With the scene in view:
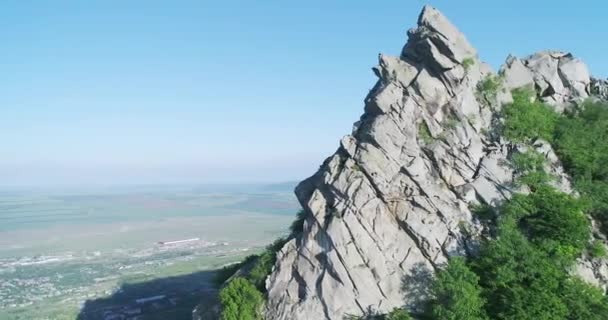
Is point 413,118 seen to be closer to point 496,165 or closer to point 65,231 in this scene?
point 496,165

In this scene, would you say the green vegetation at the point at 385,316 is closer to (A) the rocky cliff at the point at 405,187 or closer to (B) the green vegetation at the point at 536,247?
(A) the rocky cliff at the point at 405,187

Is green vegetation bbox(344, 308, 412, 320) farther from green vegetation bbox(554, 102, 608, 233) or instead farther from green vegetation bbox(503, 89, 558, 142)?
green vegetation bbox(503, 89, 558, 142)

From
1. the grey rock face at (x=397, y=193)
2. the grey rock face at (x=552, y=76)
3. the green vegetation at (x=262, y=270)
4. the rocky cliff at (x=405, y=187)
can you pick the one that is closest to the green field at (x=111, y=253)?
the green vegetation at (x=262, y=270)

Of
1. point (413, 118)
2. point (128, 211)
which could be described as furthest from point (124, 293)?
point (128, 211)

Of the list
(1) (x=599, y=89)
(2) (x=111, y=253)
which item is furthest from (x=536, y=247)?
(2) (x=111, y=253)

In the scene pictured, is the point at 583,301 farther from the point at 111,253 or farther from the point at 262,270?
the point at 111,253
